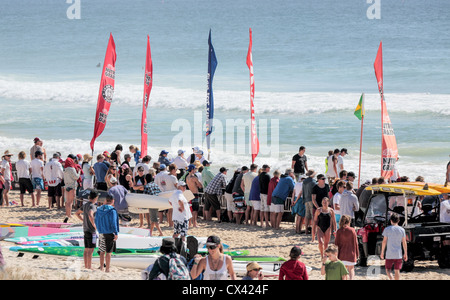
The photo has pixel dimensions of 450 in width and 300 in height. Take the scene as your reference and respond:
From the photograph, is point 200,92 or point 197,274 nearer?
point 197,274

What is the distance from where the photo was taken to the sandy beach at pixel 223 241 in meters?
9.90

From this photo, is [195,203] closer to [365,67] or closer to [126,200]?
[126,200]

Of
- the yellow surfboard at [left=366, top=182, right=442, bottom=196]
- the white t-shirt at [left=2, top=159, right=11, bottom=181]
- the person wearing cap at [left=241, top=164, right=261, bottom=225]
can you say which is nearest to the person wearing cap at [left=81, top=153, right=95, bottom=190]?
the white t-shirt at [left=2, top=159, right=11, bottom=181]

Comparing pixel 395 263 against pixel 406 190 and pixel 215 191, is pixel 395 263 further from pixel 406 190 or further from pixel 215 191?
pixel 215 191

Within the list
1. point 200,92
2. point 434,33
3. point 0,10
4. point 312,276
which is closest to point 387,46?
point 434,33

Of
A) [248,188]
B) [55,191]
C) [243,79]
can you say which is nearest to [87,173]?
[55,191]

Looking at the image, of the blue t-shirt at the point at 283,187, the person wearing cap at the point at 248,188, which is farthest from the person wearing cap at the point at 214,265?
the person wearing cap at the point at 248,188

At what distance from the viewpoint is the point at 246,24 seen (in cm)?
7994

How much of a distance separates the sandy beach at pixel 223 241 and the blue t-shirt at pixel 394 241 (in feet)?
2.93

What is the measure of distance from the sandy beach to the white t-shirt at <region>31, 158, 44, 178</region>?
2.72ft

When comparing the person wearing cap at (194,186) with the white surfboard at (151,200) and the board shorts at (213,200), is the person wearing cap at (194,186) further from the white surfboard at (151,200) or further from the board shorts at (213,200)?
the white surfboard at (151,200)

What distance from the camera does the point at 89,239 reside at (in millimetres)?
10609

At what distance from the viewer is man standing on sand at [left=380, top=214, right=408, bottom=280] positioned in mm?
9977
